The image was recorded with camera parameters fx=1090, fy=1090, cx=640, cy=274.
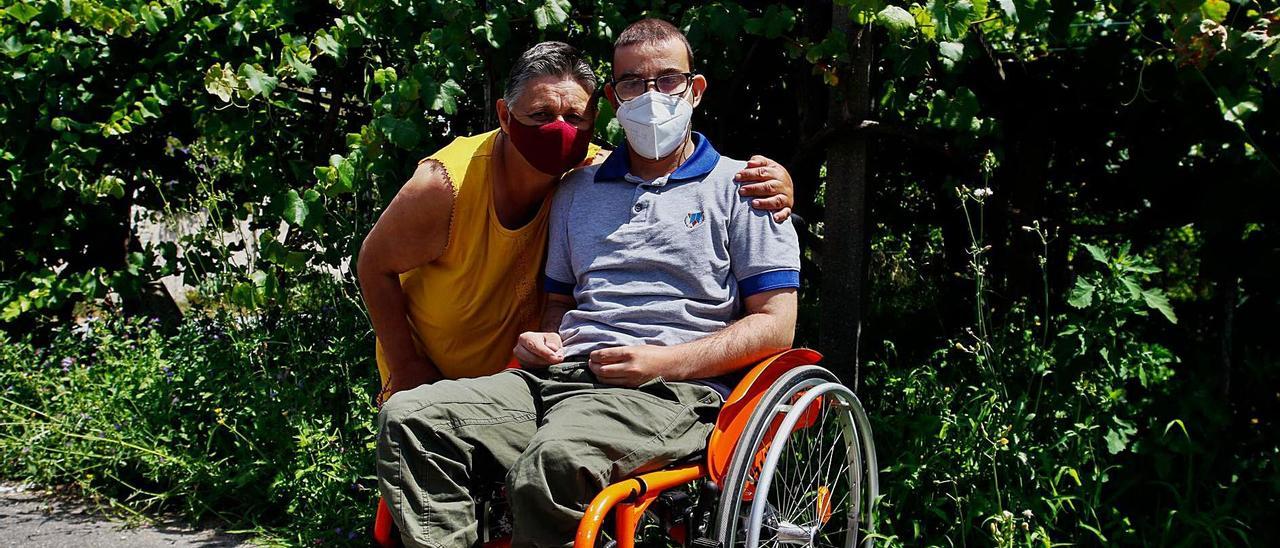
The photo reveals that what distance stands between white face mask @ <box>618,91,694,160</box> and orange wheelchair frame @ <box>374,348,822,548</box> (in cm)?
59

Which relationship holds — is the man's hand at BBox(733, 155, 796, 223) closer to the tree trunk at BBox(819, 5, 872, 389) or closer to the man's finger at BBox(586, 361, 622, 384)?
the man's finger at BBox(586, 361, 622, 384)

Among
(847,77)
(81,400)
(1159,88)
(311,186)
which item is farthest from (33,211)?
(1159,88)

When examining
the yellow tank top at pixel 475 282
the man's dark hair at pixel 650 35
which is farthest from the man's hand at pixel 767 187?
the yellow tank top at pixel 475 282

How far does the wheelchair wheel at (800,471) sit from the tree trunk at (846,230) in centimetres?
26

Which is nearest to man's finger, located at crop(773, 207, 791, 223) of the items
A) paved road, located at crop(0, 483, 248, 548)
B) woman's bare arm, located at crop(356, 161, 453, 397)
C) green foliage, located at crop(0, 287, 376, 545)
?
woman's bare arm, located at crop(356, 161, 453, 397)

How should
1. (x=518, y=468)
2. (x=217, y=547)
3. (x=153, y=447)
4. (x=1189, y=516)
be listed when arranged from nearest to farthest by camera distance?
(x=518, y=468)
(x=1189, y=516)
(x=217, y=547)
(x=153, y=447)

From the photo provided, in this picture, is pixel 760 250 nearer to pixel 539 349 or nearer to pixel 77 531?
pixel 539 349

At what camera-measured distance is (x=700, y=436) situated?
2441mm

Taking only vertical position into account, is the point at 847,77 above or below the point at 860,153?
above

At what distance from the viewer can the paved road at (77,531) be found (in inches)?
139

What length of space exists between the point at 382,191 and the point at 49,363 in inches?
85.7

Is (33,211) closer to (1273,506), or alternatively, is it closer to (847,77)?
(847,77)

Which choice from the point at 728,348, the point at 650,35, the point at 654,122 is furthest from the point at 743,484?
the point at 650,35

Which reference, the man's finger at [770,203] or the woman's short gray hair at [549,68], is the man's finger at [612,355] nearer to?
the man's finger at [770,203]
